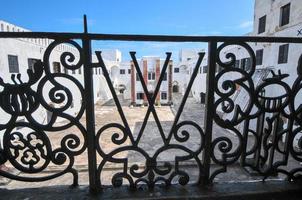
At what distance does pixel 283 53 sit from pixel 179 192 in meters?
9.87

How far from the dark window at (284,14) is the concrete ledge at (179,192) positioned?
34.0 ft

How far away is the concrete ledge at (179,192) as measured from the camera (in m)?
1.23

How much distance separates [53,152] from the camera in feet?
3.98

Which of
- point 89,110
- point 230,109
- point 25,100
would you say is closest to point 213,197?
point 230,109

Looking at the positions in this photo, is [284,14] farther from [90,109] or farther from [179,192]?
[90,109]

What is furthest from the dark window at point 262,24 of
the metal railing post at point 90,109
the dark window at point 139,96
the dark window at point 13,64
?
the metal railing post at point 90,109

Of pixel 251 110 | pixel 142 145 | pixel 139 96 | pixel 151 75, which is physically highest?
pixel 151 75

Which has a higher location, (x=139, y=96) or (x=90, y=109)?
(x=90, y=109)

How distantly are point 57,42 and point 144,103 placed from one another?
762 inches

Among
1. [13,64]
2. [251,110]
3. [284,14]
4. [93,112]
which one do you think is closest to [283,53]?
[284,14]

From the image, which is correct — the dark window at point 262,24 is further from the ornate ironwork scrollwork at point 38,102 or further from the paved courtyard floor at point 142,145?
the ornate ironwork scrollwork at point 38,102

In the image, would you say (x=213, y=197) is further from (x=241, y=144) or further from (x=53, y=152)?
(x=53, y=152)

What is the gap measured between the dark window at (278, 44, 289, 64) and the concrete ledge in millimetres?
9184

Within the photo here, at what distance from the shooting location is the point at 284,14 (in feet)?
31.6
